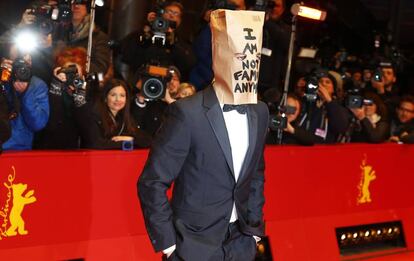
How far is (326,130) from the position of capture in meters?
7.36

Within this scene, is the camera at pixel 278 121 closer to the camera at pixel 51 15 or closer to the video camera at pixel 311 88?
the video camera at pixel 311 88

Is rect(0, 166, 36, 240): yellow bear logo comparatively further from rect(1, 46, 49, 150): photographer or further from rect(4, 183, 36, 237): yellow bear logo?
rect(1, 46, 49, 150): photographer

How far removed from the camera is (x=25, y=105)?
5344 millimetres

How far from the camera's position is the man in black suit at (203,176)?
3.57 meters

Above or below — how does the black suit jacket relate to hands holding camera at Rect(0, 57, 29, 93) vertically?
below

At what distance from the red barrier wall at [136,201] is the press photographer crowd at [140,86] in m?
0.27

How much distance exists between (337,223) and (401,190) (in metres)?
1.04

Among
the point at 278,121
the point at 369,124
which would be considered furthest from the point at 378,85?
the point at 278,121

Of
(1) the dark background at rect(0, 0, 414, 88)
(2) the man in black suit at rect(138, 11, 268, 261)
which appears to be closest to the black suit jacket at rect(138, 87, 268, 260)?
(2) the man in black suit at rect(138, 11, 268, 261)

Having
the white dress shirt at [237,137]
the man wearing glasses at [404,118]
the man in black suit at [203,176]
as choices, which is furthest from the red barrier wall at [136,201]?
the white dress shirt at [237,137]

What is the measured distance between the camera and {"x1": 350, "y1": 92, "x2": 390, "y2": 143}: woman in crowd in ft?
24.2

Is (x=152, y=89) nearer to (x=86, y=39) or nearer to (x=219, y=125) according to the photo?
(x=86, y=39)

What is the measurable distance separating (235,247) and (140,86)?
2.91 metres

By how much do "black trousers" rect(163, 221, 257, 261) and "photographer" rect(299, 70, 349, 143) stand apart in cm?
347
